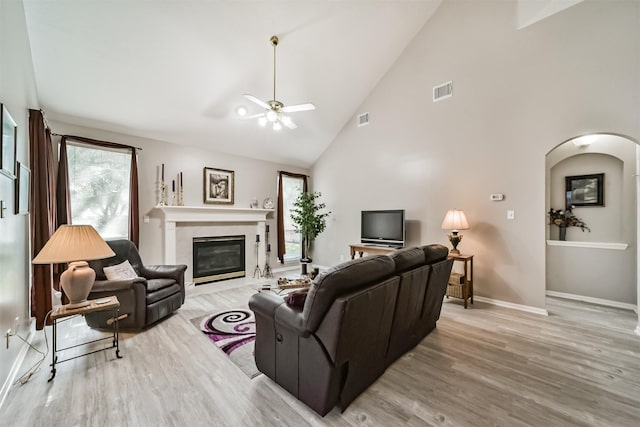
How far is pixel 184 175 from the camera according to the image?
15.7 ft

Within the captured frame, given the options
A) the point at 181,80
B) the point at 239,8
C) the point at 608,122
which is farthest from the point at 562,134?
the point at 181,80

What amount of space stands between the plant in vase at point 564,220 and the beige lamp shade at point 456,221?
161 cm

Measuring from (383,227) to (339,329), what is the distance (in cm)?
367

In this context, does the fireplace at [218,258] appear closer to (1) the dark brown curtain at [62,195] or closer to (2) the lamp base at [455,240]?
(1) the dark brown curtain at [62,195]

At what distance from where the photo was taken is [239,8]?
3.16 meters

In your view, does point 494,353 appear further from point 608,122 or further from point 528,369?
point 608,122

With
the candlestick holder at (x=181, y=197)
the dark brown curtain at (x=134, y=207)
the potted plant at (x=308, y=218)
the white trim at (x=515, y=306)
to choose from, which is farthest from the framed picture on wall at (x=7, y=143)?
the white trim at (x=515, y=306)

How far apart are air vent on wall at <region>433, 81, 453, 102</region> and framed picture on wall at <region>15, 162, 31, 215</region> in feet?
17.4

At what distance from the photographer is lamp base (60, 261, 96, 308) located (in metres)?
2.22

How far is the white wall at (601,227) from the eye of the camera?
→ 3.63m

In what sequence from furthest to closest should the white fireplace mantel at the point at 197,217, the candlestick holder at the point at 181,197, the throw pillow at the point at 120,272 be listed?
1. the candlestick holder at the point at 181,197
2. the white fireplace mantel at the point at 197,217
3. the throw pillow at the point at 120,272

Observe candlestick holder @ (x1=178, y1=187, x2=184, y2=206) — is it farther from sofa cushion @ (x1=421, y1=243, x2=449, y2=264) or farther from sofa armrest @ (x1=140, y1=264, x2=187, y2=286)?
sofa cushion @ (x1=421, y1=243, x2=449, y2=264)

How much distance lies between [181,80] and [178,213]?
2.14 meters

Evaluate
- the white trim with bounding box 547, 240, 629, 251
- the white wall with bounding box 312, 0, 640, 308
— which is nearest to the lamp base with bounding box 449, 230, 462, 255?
the white wall with bounding box 312, 0, 640, 308
